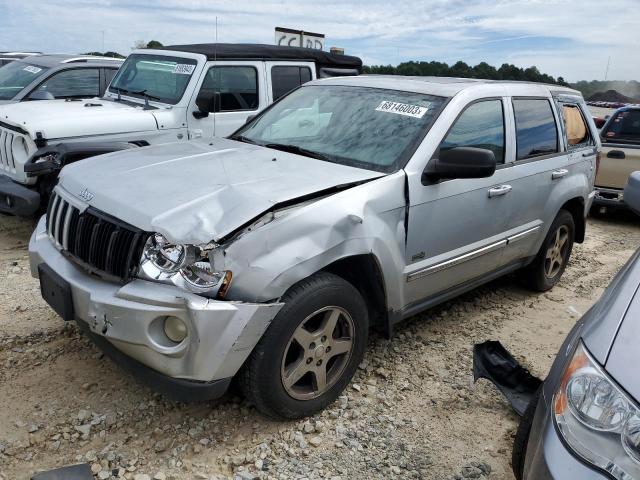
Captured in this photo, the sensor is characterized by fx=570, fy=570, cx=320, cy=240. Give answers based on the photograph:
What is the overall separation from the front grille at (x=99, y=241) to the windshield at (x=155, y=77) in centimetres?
362

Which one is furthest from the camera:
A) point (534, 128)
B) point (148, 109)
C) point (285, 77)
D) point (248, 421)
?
point (285, 77)

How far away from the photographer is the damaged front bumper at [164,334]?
238cm

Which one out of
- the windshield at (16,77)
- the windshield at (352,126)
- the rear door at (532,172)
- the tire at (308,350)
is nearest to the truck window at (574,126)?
the rear door at (532,172)

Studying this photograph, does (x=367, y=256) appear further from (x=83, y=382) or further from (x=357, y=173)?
(x=83, y=382)

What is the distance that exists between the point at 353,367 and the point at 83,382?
59.8 inches

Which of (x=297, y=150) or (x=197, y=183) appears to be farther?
(x=297, y=150)

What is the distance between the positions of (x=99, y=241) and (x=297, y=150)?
54.8 inches

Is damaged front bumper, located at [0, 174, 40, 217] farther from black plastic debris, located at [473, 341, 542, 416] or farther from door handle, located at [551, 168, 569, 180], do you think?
door handle, located at [551, 168, 569, 180]

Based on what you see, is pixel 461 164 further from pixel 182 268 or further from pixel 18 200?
pixel 18 200

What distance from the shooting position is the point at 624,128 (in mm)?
8320

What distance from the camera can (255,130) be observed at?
163 inches

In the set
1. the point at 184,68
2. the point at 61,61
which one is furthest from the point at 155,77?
the point at 61,61

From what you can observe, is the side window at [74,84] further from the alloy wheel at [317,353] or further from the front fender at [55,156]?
the alloy wheel at [317,353]

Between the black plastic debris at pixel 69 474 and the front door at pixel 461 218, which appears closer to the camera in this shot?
the black plastic debris at pixel 69 474
